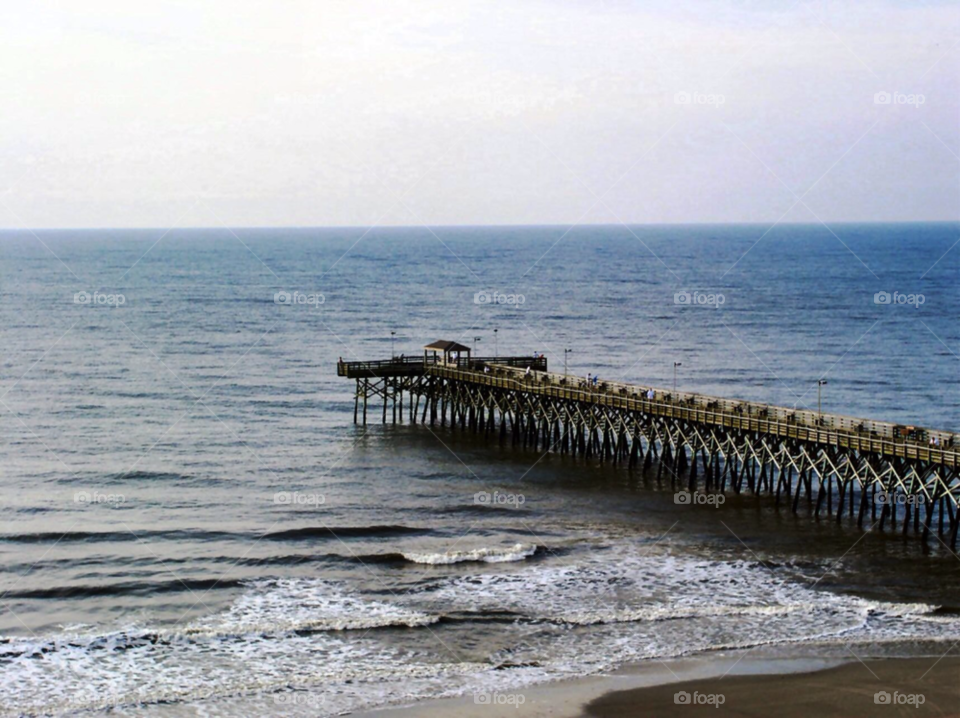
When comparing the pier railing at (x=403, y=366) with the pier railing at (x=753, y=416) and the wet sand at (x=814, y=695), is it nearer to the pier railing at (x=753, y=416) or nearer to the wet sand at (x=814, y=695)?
the pier railing at (x=753, y=416)

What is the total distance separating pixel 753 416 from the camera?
52.5 metres

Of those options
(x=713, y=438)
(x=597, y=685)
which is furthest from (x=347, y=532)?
(x=597, y=685)

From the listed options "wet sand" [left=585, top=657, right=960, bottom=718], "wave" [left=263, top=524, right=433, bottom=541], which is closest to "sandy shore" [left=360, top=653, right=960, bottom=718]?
"wet sand" [left=585, top=657, right=960, bottom=718]

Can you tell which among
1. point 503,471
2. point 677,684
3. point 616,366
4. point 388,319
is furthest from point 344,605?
point 388,319

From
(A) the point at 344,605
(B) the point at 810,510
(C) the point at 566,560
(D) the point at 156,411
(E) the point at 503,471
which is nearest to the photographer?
(A) the point at 344,605

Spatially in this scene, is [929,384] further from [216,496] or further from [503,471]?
[216,496]

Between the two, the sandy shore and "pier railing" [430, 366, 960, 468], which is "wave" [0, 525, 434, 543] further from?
the sandy shore

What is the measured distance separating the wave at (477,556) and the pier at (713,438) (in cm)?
1111

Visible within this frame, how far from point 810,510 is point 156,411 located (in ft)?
128

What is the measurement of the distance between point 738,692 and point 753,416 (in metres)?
20.8

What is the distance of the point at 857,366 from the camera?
91375 millimetres

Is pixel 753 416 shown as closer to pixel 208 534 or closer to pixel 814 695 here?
pixel 814 695

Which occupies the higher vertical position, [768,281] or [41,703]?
[768,281]

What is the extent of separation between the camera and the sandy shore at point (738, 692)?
105ft
